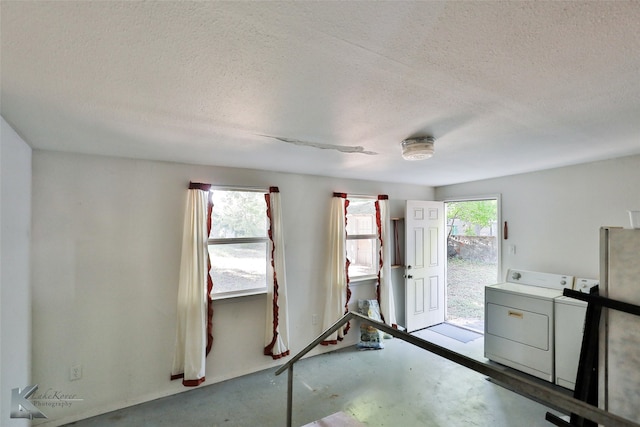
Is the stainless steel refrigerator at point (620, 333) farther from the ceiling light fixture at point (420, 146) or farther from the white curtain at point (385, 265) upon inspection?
the white curtain at point (385, 265)

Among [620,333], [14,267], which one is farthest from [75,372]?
[620,333]

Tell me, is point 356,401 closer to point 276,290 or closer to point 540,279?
point 276,290

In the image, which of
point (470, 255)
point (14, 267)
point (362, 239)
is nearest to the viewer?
point (14, 267)

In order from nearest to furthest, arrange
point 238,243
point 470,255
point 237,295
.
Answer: point 237,295 → point 238,243 → point 470,255

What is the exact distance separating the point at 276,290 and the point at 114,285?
155cm

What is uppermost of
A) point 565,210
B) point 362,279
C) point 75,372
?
point 565,210

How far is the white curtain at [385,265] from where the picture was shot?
13.5ft

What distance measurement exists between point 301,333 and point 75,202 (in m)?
2.72

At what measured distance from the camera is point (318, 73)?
1185mm

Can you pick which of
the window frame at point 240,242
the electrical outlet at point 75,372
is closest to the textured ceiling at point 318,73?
the window frame at point 240,242

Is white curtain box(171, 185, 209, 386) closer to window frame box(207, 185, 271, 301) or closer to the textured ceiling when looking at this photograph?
window frame box(207, 185, 271, 301)

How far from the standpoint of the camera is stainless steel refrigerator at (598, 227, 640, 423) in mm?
1421

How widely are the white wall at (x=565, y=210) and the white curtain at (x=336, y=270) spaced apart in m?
2.21

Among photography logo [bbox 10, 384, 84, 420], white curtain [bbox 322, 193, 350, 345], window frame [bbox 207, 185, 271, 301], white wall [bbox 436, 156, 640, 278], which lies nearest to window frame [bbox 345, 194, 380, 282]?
white curtain [bbox 322, 193, 350, 345]
